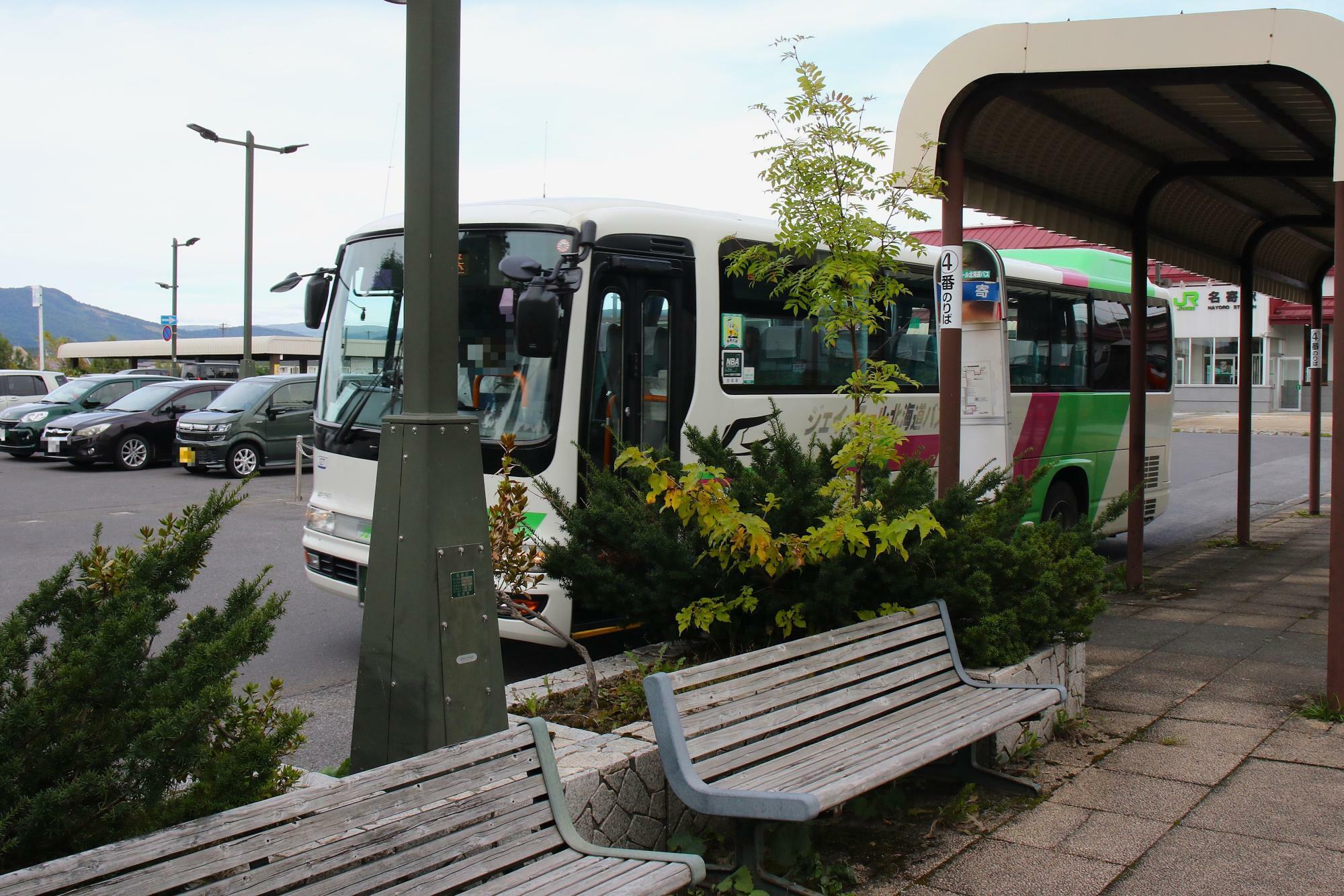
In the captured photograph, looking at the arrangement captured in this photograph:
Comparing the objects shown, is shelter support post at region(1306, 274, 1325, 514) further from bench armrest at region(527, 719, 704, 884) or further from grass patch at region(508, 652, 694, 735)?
bench armrest at region(527, 719, 704, 884)

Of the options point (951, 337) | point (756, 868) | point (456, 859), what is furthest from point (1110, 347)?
point (456, 859)

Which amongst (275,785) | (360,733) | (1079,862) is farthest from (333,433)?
(1079,862)

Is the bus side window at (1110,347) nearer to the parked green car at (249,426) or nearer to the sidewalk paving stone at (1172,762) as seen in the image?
the sidewalk paving stone at (1172,762)

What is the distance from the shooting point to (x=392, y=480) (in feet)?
12.3

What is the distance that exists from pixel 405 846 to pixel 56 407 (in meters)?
24.6

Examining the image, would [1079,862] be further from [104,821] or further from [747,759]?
[104,821]

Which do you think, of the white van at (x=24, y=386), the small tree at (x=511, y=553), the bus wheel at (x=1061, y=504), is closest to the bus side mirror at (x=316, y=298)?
the small tree at (x=511, y=553)

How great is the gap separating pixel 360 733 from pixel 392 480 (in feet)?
2.68

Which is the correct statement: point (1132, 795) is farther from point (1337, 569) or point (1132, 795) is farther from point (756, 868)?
point (1337, 569)

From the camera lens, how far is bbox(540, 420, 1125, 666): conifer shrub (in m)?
5.31

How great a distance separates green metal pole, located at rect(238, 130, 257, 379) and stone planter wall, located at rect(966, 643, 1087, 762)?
24.0m

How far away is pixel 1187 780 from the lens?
509cm

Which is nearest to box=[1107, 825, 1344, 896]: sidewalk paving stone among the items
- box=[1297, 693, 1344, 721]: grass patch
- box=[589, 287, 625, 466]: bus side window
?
box=[1297, 693, 1344, 721]: grass patch

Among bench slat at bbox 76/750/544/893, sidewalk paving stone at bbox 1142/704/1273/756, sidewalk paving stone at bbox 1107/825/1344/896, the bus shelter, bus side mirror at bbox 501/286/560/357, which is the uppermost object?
the bus shelter
